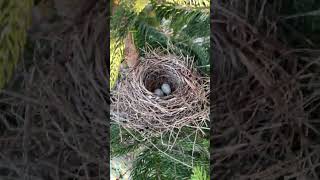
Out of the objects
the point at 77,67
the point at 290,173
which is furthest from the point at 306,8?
the point at 77,67

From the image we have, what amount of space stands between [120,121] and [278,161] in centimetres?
24

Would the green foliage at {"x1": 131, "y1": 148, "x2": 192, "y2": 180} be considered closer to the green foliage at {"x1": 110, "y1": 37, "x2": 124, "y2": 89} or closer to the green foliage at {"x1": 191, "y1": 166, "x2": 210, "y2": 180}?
the green foliage at {"x1": 191, "y1": 166, "x2": 210, "y2": 180}

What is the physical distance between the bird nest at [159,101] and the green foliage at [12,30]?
0.16 meters

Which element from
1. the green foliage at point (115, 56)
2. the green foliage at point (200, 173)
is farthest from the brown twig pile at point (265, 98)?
the green foliage at point (115, 56)

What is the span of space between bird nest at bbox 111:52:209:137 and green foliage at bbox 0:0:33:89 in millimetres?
157

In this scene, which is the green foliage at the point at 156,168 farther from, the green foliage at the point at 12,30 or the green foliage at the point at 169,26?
the green foliage at the point at 12,30

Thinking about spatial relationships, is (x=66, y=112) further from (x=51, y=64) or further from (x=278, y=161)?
(x=278, y=161)

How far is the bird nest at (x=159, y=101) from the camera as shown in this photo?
0.60 meters

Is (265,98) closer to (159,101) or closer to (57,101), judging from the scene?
(159,101)

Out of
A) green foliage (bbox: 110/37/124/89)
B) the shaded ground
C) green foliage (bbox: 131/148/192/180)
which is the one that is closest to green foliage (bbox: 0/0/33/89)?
the shaded ground

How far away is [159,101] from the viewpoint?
2.05ft

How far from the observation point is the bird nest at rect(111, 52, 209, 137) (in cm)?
60

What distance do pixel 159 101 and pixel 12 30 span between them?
25cm

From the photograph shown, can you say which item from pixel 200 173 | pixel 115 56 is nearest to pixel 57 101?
pixel 115 56
